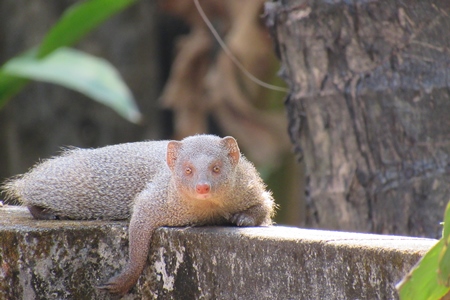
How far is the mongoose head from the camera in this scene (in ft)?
8.10

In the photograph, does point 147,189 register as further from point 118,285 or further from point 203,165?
point 118,285

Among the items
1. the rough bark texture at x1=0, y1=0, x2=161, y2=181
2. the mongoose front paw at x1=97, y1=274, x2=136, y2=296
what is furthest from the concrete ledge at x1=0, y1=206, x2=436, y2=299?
the rough bark texture at x1=0, y1=0, x2=161, y2=181

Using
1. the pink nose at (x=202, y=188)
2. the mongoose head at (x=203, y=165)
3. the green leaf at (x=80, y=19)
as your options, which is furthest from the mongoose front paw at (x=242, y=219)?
A: the green leaf at (x=80, y=19)

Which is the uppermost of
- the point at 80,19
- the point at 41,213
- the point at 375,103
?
the point at 80,19

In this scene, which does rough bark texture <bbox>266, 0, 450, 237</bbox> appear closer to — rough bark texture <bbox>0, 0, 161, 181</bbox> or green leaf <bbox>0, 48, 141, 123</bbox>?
green leaf <bbox>0, 48, 141, 123</bbox>

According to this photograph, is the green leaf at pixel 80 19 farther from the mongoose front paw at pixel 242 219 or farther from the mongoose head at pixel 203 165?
the mongoose front paw at pixel 242 219

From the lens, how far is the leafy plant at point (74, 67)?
375 cm

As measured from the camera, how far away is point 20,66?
12.4 feet

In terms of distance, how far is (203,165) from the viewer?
98.3 inches

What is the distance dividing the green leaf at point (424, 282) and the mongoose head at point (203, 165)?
3.66 feet

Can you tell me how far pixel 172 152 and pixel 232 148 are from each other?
0.68ft

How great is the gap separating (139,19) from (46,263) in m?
4.59

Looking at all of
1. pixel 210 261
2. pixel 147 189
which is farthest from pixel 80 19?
pixel 210 261

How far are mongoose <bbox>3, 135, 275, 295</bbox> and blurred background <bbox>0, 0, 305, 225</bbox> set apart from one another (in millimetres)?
3014
